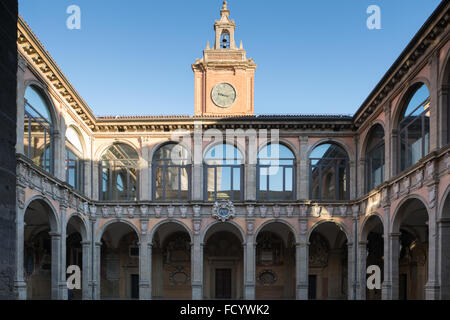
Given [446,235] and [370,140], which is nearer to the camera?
[446,235]

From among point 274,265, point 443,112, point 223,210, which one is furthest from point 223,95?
point 443,112

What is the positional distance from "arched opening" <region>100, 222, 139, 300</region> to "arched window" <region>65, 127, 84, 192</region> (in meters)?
5.11

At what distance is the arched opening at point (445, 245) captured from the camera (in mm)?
14023

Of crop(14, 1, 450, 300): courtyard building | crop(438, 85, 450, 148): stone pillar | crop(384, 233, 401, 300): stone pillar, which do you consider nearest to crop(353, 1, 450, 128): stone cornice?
crop(14, 1, 450, 300): courtyard building

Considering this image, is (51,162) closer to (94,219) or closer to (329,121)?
(94,219)

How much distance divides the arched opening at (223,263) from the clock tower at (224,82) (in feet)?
23.3

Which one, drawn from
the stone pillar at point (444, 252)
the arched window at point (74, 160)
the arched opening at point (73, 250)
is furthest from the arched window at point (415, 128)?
the arched opening at point (73, 250)

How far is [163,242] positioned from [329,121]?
11.5m

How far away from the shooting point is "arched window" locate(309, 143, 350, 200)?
78.1 feet
